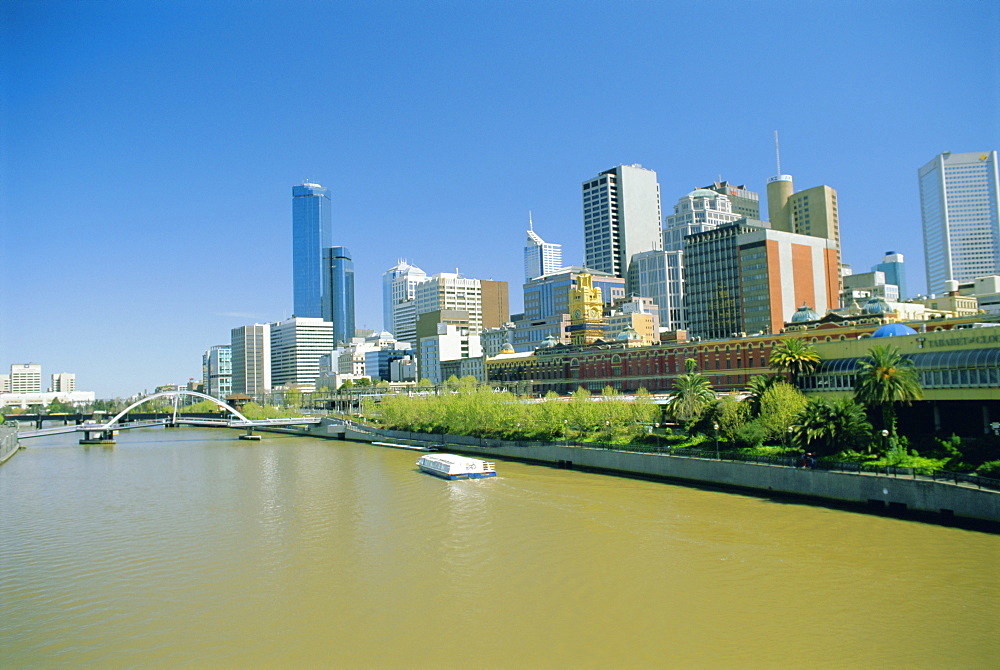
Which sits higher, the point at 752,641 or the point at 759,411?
the point at 759,411

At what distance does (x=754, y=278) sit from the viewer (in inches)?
6973

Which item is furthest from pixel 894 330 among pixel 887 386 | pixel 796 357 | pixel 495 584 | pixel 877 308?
pixel 495 584

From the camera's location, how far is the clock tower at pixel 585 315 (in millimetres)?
137250

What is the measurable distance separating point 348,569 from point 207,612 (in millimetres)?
7928

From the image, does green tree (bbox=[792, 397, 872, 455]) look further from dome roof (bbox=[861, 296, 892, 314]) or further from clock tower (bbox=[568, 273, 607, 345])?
clock tower (bbox=[568, 273, 607, 345])

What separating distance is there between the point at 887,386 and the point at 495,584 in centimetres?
3364

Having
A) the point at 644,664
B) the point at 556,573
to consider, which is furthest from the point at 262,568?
the point at 644,664

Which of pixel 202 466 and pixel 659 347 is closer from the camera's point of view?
pixel 202 466

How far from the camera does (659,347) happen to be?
114938 millimetres

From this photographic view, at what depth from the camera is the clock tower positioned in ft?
450

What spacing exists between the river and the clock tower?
7696 centimetres

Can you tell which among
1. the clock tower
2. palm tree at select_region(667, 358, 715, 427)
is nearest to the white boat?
palm tree at select_region(667, 358, 715, 427)

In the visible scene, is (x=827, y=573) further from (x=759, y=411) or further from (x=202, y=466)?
(x=202, y=466)

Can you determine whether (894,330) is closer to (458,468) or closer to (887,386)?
(887,386)
